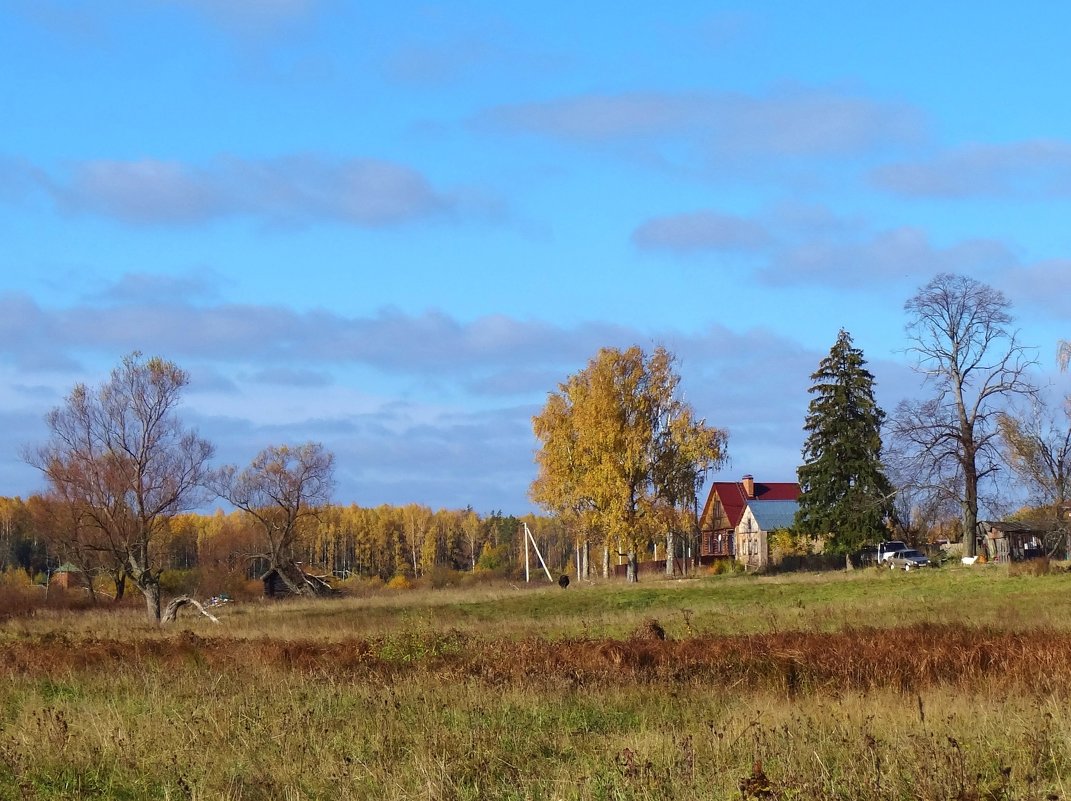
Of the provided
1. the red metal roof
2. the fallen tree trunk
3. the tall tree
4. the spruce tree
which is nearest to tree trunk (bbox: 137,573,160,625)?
the fallen tree trunk

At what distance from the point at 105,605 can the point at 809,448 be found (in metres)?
37.1

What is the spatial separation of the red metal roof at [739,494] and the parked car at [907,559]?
2525 cm

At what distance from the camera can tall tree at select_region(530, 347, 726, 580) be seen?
5756 centimetres

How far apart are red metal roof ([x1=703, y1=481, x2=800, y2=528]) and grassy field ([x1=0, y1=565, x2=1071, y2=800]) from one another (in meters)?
61.9

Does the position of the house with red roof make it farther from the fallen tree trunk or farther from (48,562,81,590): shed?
(48,562,81,590): shed

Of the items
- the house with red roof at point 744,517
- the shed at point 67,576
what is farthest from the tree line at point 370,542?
the house with red roof at point 744,517

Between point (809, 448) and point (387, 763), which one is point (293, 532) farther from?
point (387, 763)

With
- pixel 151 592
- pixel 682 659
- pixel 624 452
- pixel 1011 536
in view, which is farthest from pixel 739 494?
pixel 682 659

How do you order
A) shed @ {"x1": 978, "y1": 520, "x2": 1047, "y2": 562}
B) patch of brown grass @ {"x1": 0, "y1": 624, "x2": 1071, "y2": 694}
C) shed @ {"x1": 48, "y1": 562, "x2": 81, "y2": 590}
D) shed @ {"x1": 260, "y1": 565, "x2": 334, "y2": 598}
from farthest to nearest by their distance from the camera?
shed @ {"x1": 48, "y1": 562, "x2": 81, "y2": 590} < shed @ {"x1": 978, "y1": 520, "x2": 1047, "y2": 562} < shed @ {"x1": 260, "y1": 565, "x2": 334, "y2": 598} < patch of brown grass @ {"x1": 0, "y1": 624, "x2": 1071, "y2": 694}

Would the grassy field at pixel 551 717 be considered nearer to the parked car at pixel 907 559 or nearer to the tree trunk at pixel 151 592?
the tree trunk at pixel 151 592

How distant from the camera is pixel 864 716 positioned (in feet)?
33.8

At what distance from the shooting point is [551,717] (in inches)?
442

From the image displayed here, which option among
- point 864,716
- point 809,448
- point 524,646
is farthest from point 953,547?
point 864,716

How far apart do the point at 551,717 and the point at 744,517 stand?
73693 mm
